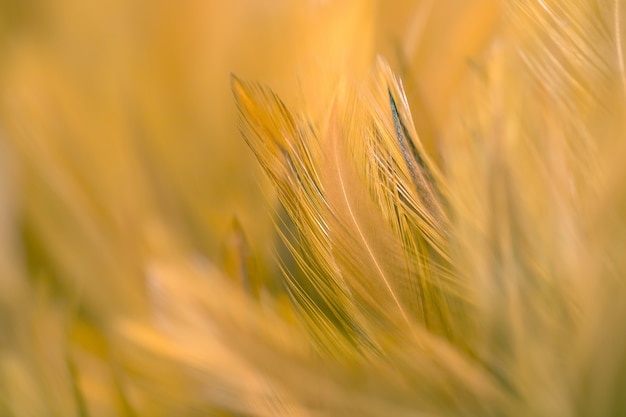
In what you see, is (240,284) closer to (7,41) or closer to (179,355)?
(179,355)

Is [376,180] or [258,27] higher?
[258,27]

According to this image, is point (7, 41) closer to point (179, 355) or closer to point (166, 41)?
point (166, 41)

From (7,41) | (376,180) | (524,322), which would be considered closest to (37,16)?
(7,41)

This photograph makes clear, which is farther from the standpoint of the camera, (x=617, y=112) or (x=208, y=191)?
(x=208, y=191)

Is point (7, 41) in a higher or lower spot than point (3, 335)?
higher

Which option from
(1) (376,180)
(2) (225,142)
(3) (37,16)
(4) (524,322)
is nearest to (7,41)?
(3) (37,16)

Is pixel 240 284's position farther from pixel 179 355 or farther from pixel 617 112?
pixel 617 112
